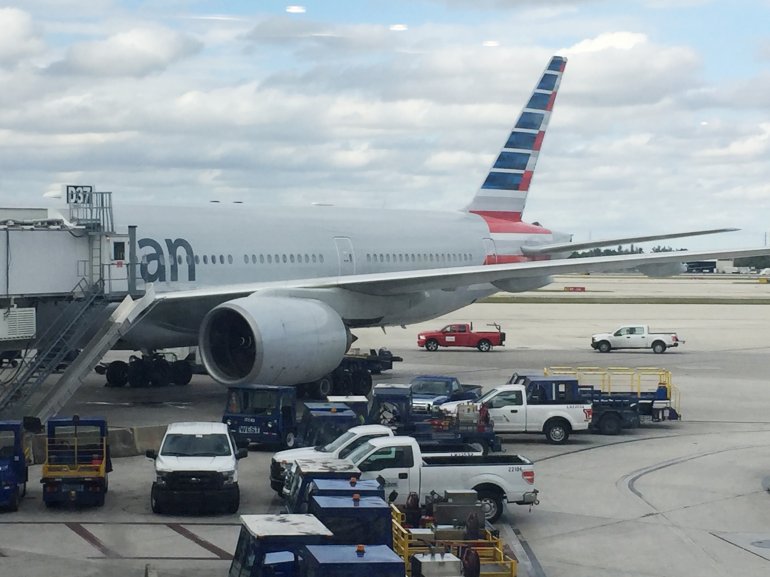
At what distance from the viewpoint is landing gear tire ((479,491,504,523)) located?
70.3ft

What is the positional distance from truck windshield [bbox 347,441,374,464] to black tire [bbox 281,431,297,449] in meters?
5.55

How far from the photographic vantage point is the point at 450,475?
21.7m

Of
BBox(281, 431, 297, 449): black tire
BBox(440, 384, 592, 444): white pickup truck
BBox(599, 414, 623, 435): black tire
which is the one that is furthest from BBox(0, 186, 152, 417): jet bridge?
BBox(599, 414, 623, 435): black tire

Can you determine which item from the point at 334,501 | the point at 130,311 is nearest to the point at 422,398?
the point at 130,311

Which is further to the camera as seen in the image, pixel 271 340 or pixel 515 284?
pixel 515 284

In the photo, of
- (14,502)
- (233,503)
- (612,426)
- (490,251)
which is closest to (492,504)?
(233,503)

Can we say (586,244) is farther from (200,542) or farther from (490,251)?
(200,542)

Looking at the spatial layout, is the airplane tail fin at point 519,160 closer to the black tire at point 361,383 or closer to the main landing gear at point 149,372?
the black tire at point 361,383

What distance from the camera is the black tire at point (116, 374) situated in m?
39.3

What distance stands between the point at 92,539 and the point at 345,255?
73.8ft

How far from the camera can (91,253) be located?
30.8 metres

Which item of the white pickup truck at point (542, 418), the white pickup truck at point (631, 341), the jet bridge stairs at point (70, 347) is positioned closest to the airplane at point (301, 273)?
the jet bridge stairs at point (70, 347)

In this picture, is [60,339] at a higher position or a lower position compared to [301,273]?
lower

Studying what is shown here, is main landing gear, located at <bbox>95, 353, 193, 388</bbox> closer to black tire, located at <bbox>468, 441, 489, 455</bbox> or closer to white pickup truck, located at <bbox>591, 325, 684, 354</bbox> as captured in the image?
black tire, located at <bbox>468, 441, 489, 455</bbox>
